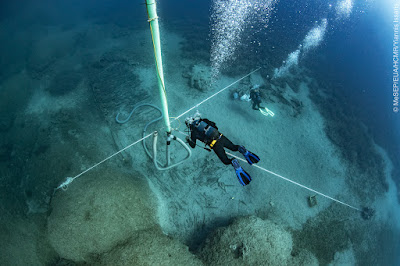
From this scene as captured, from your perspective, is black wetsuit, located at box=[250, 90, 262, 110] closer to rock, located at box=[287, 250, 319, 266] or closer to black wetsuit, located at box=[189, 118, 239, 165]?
black wetsuit, located at box=[189, 118, 239, 165]

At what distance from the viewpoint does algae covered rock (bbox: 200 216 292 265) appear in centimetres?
449

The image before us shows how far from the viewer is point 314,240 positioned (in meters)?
6.00

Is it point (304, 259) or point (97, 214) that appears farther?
point (304, 259)

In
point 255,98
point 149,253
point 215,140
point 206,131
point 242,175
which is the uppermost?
point 206,131

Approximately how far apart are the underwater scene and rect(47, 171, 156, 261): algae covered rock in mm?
30

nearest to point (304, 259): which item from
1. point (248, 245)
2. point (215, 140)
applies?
point (248, 245)

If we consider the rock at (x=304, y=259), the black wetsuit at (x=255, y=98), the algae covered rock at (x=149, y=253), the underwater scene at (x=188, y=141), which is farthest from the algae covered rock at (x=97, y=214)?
the black wetsuit at (x=255, y=98)

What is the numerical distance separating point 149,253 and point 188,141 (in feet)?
8.05

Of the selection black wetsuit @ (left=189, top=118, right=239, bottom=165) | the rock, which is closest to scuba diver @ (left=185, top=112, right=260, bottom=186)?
black wetsuit @ (left=189, top=118, right=239, bottom=165)

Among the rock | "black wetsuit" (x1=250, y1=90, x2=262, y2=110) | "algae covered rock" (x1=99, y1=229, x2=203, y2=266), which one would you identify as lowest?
the rock

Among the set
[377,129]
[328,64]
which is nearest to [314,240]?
[377,129]

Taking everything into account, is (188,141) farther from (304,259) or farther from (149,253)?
(304,259)

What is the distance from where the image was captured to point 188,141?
471 centimetres

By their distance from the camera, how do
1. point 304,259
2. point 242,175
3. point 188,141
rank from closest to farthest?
point 242,175 < point 188,141 < point 304,259
